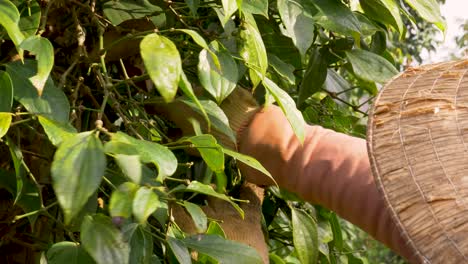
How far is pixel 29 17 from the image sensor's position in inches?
32.7

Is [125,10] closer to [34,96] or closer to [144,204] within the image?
[34,96]

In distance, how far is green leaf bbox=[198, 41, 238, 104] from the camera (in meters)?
0.81

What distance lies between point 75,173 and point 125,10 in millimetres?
394

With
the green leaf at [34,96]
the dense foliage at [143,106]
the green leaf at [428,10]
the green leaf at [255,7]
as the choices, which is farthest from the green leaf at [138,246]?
the green leaf at [428,10]

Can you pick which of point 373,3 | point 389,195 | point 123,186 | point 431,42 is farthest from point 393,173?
point 431,42

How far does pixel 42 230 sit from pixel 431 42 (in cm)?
535

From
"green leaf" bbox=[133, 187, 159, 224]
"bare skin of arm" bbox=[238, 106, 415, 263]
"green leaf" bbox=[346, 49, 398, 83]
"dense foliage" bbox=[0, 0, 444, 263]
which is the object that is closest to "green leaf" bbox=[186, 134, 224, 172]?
"dense foliage" bbox=[0, 0, 444, 263]

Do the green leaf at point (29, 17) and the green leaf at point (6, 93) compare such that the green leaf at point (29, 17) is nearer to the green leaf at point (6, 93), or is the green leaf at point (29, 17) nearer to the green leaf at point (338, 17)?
the green leaf at point (6, 93)

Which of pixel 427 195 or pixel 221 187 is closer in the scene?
pixel 427 195

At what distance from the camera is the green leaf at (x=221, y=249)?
0.76 meters

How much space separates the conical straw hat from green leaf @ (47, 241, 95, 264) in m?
0.24

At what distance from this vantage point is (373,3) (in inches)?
40.3

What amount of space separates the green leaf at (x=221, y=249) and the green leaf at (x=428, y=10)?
0.32 metres

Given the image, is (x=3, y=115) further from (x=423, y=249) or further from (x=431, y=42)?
(x=431, y=42)
